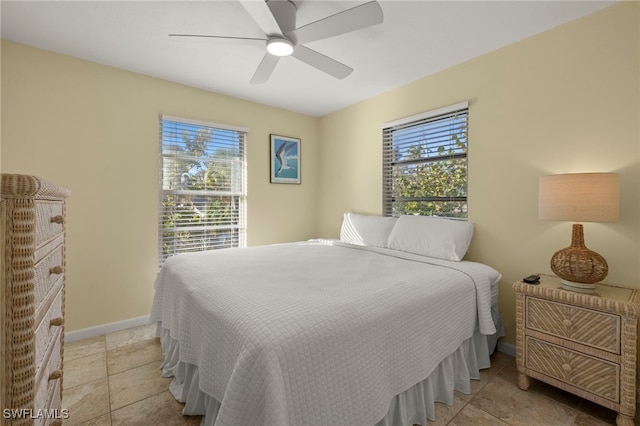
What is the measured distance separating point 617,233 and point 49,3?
4.06m

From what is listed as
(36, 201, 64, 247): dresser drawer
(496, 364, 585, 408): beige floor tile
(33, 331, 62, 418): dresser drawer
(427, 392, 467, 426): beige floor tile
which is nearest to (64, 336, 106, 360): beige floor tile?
(33, 331, 62, 418): dresser drawer

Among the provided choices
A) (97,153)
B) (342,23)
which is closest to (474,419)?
(342,23)

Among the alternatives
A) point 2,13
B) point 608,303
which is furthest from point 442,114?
point 2,13

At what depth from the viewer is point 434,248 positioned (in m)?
2.50

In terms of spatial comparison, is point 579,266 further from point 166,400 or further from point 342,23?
point 166,400

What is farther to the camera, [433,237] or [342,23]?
[433,237]

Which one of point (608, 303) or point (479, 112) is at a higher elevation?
point (479, 112)

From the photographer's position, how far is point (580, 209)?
167 cm

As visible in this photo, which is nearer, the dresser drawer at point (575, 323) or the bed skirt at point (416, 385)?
the bed skirt at point (416, 385)

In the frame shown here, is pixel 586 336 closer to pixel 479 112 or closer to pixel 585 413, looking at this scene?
pixel 585 413

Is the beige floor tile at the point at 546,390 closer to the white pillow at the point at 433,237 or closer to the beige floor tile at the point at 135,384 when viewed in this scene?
the white pillow at the point at 433,237

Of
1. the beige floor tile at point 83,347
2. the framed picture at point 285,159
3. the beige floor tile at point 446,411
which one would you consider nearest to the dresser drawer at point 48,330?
the beige floor tile at point 83,347

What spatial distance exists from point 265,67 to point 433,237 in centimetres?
202

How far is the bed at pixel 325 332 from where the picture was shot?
1.04 metres
